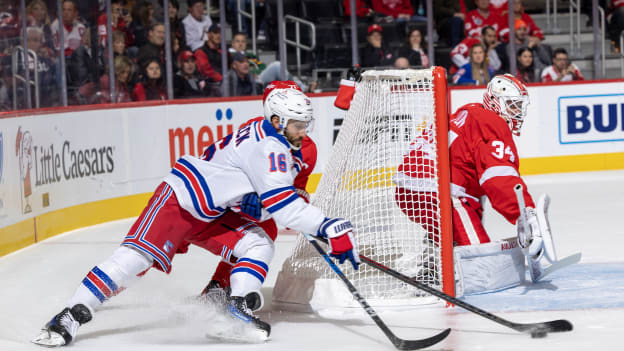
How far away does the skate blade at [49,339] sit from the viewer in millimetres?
3350

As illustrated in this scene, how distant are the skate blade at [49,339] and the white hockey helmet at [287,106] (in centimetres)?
109

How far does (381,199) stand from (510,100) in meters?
0.72

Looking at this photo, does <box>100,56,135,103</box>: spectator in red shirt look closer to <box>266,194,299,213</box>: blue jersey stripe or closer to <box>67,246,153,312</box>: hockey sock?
<box>67,246,153,312</box>: hockey sock

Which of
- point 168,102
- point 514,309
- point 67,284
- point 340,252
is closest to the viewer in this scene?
point 340,252

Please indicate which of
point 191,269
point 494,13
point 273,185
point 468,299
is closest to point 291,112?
point 273,185

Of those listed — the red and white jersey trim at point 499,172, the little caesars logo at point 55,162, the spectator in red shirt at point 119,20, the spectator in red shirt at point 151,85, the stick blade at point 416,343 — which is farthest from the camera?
the spectator in red shirt at point 151,85

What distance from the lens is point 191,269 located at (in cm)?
500

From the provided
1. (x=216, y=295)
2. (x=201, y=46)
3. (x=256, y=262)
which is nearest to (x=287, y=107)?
(x=256, y=262)

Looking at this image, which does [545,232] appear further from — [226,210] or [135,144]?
[135,144]

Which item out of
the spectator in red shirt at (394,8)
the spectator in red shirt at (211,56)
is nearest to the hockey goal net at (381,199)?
the spectator in red shirt at (211,56)

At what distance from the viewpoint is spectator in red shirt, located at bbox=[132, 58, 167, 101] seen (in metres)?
7.59

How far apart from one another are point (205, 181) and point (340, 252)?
0.59m

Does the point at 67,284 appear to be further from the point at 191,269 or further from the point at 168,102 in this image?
the point at 168,102

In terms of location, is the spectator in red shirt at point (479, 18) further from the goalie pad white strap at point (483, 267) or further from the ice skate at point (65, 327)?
the ice skate at point (65, 327)
